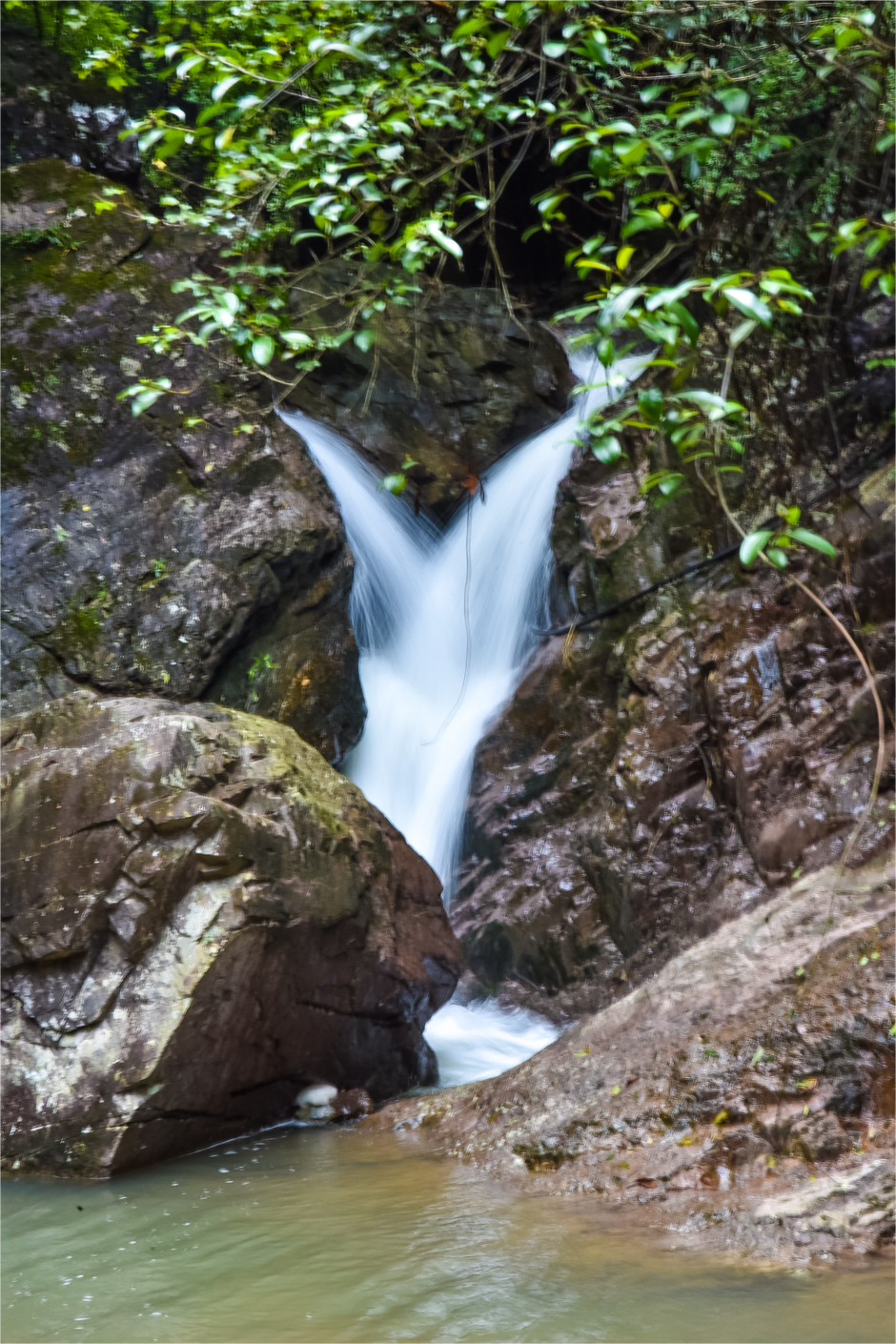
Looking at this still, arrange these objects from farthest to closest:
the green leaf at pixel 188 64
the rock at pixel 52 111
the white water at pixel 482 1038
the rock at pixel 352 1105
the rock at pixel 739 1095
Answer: the rock at pixel 52 111 → the white water at pixel 482 1038 → the rock at pixel 352 1105 → the green leaf at pixel 188 64 → the rock at pixel 739 1095

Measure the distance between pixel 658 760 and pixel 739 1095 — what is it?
275 centimetres

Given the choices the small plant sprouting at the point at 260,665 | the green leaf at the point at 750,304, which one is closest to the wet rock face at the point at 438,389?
the small plant sprouting at the point at 260,665

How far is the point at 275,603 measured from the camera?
6797 mm

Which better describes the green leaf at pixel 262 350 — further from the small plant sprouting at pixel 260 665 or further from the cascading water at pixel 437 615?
the cascading water at pixel 437 615

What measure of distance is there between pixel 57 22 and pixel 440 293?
12.5ft

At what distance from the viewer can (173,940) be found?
410 centimetres

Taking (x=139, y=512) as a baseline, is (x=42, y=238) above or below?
above

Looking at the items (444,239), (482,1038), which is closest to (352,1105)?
(482,1038)

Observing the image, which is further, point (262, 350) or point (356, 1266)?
point (262, 350)

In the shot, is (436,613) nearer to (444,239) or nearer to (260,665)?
(260,665)

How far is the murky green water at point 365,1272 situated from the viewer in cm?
242

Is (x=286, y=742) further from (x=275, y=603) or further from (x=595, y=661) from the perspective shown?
(x=595, y=661)

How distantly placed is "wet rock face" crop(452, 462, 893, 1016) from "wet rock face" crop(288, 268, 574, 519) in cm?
153

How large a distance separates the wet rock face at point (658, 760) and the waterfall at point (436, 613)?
0.37 metres
